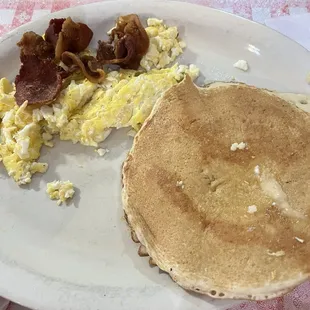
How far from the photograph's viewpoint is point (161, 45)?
2236 mm

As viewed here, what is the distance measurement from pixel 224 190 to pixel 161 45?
31.9 inches

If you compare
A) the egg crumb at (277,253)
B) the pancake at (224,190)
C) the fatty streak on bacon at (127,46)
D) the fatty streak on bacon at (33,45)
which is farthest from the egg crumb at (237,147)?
the fatty streak on bacon at (33,45)

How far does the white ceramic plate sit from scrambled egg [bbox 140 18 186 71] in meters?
0.05

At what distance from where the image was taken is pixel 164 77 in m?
2.12

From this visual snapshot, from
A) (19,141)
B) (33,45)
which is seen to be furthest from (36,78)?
(19,141)

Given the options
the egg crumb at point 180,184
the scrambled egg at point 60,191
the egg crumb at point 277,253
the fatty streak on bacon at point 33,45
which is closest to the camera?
the egg crumb at point 277,253

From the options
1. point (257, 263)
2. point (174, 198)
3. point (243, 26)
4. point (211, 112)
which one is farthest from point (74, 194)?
point (243, 26)

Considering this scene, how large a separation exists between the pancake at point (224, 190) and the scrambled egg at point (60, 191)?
0.83 ft

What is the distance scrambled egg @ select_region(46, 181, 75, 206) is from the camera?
6.31ft

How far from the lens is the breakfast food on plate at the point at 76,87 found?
203 centimetres

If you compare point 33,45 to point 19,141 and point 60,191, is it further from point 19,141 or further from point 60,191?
point 60,191

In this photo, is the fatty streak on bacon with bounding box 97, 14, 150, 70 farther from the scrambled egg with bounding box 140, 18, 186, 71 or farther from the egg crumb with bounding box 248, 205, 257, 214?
the egg crumb with bounding box 248, 205, 257, 214

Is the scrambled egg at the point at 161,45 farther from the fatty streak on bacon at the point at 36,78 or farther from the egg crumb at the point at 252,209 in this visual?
the egg crumb at the point at 252,209

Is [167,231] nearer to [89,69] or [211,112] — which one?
[211,112]
